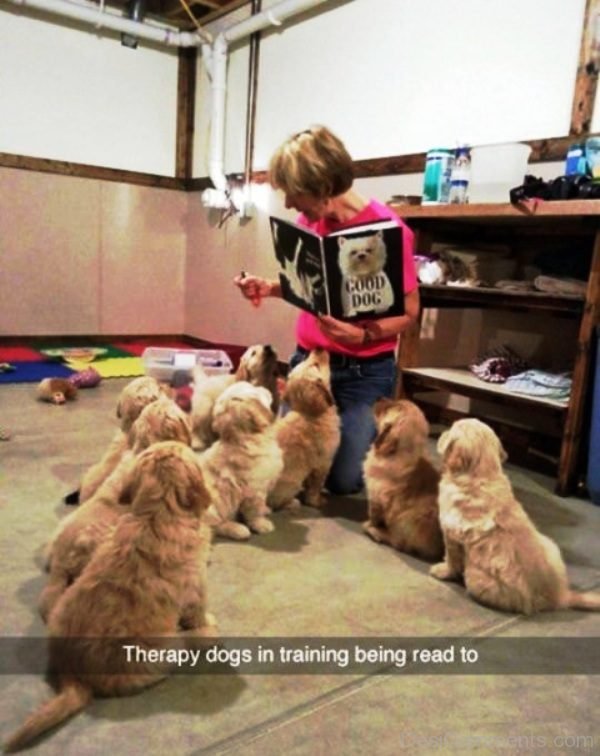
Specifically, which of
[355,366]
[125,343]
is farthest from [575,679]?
[125,343]

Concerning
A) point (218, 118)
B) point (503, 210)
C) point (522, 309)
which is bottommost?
point (522, 309)

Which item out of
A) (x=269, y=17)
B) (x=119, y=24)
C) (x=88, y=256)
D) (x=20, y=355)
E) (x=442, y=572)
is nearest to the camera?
(x=442, y=572)

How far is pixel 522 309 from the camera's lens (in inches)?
123

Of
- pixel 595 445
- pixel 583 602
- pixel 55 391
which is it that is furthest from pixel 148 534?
pixel 55 391

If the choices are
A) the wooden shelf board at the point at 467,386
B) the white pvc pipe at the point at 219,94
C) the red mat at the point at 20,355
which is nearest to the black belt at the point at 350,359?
the wooden shelf board at the point at 467,386

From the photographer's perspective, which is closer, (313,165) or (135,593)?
(135,593)

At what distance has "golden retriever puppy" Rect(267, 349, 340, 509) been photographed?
8.12ft

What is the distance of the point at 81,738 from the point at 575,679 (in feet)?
3.96

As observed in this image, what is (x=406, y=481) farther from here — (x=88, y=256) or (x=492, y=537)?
(x=88, y=256)

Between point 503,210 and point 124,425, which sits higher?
point 503,210

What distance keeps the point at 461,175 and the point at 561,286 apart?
2.58 feet

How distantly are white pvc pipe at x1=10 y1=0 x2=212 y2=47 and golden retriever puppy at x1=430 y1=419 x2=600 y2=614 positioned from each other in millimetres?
5333

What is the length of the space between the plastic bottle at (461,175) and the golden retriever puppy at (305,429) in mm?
1320

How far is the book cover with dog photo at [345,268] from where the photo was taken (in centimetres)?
223
